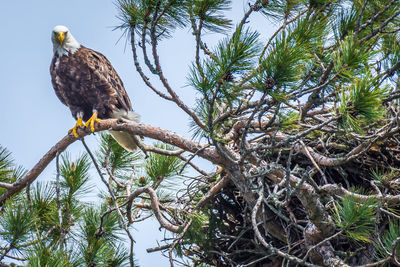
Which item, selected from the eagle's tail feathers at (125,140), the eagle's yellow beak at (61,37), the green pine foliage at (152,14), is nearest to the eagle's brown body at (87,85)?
the eagle's yellow beak at (61,37)

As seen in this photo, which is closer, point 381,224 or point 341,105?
point 341,105

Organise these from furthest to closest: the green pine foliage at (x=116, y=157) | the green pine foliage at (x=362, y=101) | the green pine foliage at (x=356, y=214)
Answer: the green pine foliage at (x=116, y=157) → the green pine foliage at (x=356, y=214) → the green pine foliage at (x=362, y=101)

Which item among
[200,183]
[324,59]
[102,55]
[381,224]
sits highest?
[102,55]

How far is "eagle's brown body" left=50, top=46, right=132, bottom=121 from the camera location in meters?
4.67

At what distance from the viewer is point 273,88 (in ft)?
7.95

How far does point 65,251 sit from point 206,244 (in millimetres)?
974

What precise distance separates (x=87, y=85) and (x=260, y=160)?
238cm

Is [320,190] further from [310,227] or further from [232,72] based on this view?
[232,72]

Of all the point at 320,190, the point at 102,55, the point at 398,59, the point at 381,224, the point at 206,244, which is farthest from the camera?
the point at 102,55

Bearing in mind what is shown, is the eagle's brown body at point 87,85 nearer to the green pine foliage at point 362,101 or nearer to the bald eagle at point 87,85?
the bald eagle at point 87,85

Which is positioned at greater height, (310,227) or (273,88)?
(273,88)

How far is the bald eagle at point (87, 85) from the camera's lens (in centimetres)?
467

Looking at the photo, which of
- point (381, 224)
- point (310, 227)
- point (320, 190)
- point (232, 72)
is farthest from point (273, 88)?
point (381, 224)

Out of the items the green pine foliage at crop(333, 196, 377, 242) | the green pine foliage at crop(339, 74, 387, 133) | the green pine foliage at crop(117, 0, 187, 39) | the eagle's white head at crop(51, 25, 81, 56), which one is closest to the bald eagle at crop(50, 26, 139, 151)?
the eagle's white head at crop(51, 25, 81, 56)
